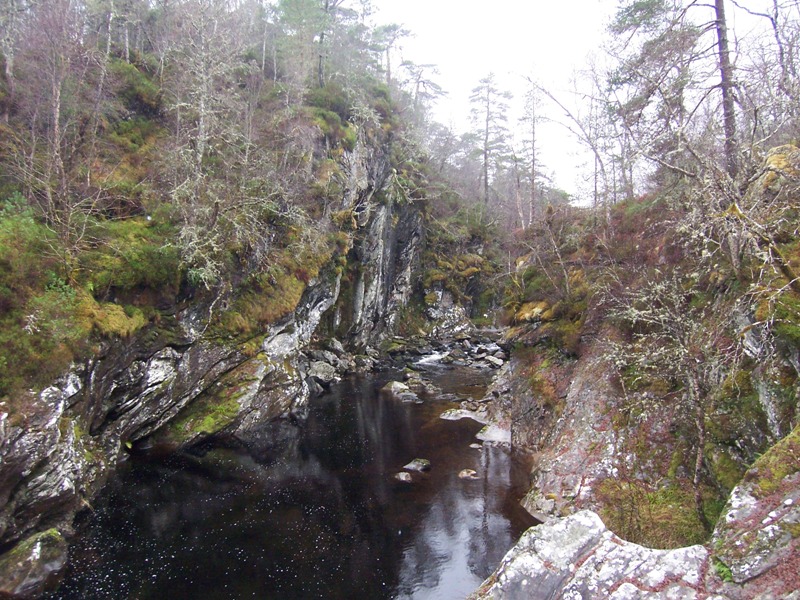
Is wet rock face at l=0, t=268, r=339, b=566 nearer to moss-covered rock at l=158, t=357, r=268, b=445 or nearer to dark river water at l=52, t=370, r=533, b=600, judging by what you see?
moss-covered rock at l=158, t=357, r=268, b=445

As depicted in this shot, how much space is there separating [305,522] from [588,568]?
7890 mm

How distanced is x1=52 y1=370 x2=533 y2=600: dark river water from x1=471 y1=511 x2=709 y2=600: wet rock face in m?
3.04

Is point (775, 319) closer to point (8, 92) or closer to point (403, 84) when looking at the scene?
point (8, 92)

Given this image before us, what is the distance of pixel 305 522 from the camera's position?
12.4m

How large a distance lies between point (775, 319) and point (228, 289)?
18419 mm

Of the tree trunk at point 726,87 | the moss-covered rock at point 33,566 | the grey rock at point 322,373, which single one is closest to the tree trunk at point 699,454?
the tree trunk at point 726,87

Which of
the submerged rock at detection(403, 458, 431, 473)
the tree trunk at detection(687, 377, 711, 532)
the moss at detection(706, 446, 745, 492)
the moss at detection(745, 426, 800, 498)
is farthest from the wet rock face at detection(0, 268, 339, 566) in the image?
the moss at detection(706, 446, 745, 492)

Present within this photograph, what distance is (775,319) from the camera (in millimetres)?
8391

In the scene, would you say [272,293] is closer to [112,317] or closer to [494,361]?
[112,317]


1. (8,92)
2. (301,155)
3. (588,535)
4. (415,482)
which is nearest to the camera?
(588,535)

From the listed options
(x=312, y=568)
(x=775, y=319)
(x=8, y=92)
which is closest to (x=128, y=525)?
(x=312, y=568)

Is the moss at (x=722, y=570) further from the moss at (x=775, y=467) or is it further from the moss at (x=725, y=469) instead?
the moss at (x=725, y=469)

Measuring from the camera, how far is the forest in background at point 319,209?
30.9 feet

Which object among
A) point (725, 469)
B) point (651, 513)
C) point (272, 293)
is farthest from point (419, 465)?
point (272, 293)
